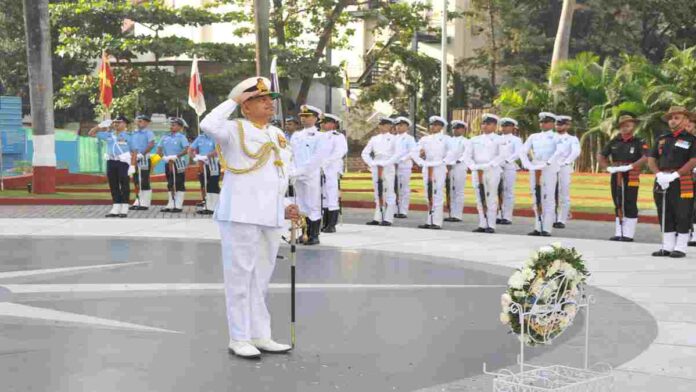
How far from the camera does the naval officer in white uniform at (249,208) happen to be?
7.74m

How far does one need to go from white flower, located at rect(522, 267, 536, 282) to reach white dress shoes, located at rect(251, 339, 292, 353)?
2.49 meters

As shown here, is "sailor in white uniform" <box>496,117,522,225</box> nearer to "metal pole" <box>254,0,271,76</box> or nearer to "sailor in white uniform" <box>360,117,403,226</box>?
"sailor in white uniform" <box>360,117,403,226</box>

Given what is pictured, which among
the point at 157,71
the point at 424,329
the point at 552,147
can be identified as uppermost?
the point at 157,71

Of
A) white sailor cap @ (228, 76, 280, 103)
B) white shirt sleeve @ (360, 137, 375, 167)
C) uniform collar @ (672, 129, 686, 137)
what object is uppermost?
white sailor cap @ (228, 76, 280, 103)

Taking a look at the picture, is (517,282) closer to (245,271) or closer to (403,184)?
(245,271)

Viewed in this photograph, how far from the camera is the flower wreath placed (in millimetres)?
5910

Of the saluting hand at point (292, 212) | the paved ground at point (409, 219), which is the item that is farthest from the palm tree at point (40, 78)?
the saluting hand at point (292, 212)

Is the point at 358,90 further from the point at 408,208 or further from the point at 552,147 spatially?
the point at 552,147

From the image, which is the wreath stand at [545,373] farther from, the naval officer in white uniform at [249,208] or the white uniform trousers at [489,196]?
the white uniform trousers at [489,196]

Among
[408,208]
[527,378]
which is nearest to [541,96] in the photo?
[408,208]

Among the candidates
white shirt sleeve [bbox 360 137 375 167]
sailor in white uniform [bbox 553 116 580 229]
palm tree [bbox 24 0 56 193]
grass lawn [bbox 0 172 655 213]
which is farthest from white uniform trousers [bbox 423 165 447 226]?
palm tree [bbox 24 0 56 193]

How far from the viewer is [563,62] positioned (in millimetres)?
36656

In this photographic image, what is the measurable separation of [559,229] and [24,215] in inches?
394

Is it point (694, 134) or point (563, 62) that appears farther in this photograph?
point (563, 62)
